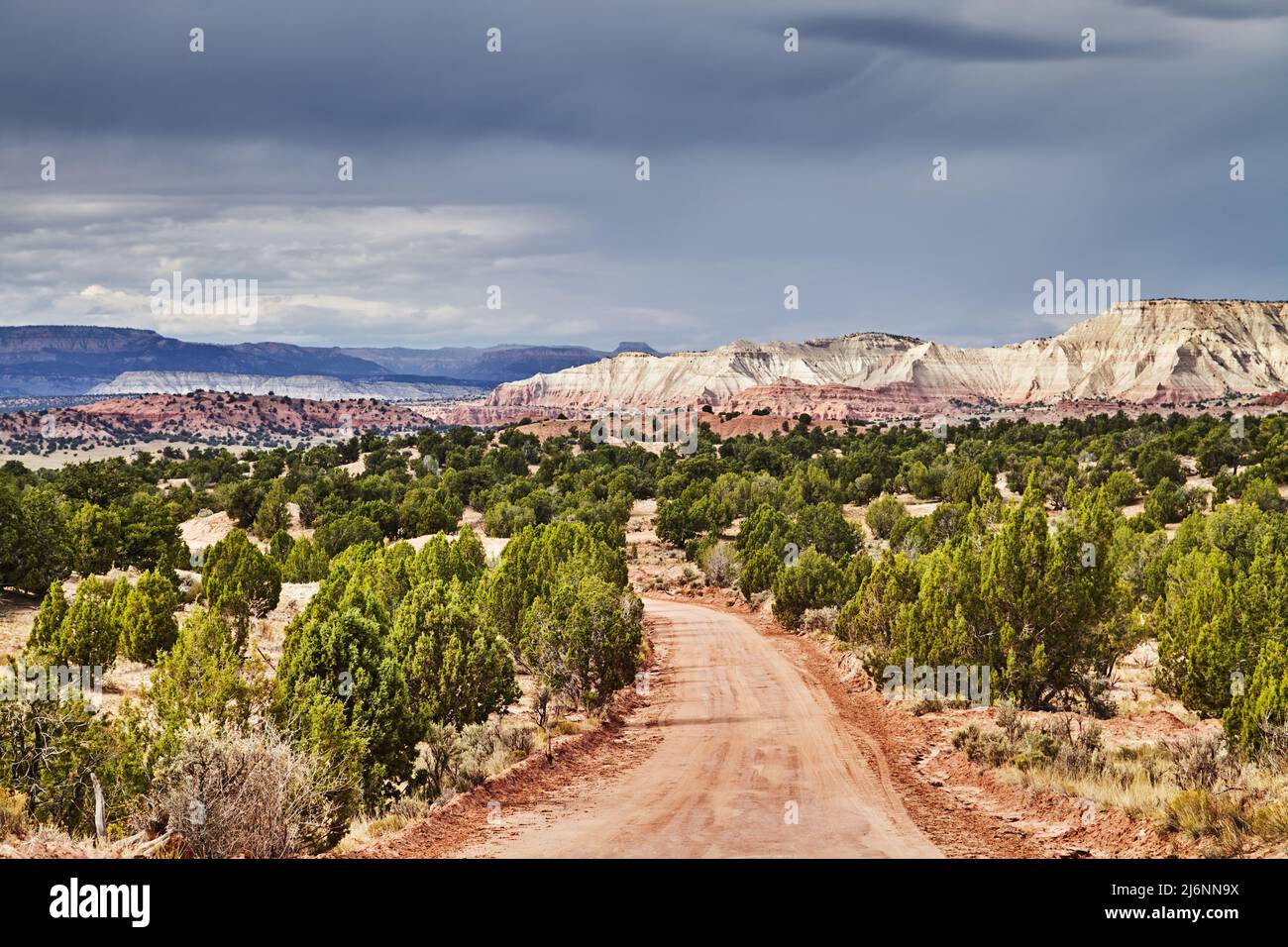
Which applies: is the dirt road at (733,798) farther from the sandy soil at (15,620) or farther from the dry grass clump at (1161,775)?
the sandy soil at (15,620)

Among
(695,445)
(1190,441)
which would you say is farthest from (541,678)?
(695,445)

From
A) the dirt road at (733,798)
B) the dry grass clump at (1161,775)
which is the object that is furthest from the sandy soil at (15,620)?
the dry grass clump at (1161,775)

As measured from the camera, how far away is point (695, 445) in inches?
5094

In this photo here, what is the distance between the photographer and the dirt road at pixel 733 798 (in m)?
14.7

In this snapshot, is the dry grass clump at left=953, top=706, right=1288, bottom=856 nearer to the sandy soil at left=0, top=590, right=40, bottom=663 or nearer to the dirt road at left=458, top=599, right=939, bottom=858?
the dirt road at left=458, top=599, right=939, bottom=858

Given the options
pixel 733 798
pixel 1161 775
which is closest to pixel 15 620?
pixel 733 798

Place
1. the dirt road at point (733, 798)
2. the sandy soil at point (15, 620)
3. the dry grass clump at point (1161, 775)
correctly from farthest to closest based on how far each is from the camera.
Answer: the sandy soil at point (15, 620)
the dirt road at point (733, 798)
the dry grass clump at point (1161, 775)

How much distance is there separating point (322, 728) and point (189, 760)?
331 centimetres

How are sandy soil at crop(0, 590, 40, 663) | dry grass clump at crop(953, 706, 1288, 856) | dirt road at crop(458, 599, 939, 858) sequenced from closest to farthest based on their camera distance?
dry grass clump at crop(953, 706, 1288, 856) → dirt road at crop(458, 599, 939, 858) → sandy soil at crop(0, 590, 40, 663)

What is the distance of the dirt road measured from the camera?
14.7 metres

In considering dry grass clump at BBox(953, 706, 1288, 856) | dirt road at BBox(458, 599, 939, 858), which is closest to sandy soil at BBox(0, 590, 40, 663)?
dirt road at BBox(458, 599, 939, 858)

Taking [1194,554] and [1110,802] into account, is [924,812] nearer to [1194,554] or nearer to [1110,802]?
[1110,802]

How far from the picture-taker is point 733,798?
18.0 m
